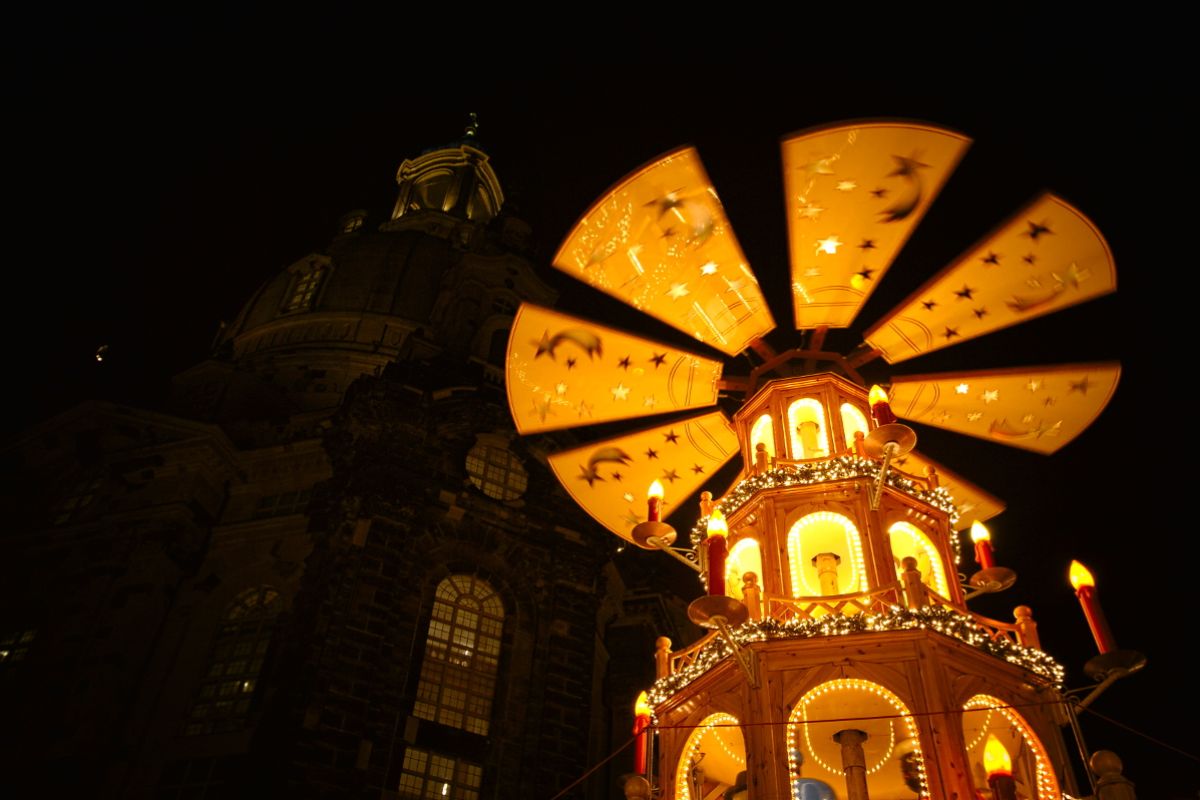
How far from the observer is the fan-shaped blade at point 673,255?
1538 cm

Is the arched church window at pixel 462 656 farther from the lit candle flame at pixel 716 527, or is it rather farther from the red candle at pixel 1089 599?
the red candle at pixel 1089 599

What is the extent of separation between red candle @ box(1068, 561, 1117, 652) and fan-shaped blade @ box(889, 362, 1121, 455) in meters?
5.30

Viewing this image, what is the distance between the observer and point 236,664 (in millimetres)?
25750

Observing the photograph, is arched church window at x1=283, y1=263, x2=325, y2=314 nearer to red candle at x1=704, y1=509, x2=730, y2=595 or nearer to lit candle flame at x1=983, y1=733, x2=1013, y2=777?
red candle at x1=704, y1=509, x2=730, y2=595

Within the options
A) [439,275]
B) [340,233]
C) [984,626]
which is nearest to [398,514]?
[984,626]

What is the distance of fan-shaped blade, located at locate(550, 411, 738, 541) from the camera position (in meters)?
17.1

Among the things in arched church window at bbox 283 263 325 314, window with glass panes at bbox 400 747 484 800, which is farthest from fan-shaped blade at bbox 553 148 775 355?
arched church window at bbox 283 263 325 314

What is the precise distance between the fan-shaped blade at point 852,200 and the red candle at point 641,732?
7032 millimetres

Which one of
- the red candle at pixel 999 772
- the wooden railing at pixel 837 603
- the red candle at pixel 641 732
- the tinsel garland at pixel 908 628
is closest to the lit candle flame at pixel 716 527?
the tinsel garland at pixel 908 628

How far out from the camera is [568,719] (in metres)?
25.5

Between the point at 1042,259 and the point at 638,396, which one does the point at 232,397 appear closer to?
the point at 638,396

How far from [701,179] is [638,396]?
3.92m

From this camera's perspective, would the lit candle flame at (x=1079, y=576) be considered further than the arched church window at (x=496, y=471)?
No

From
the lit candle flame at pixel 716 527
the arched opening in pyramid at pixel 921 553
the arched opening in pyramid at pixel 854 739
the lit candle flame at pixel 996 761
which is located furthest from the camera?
the arched opening in pyramid at pixel 921 553
